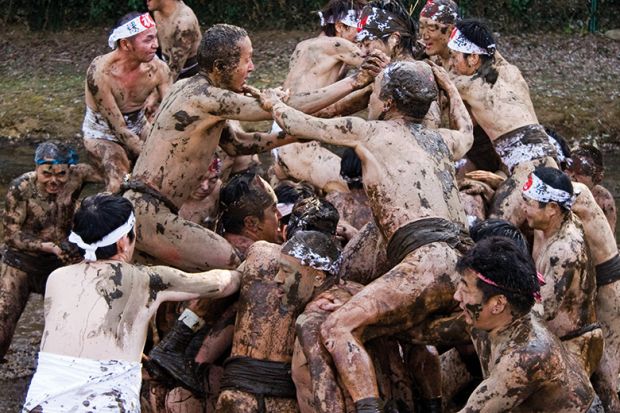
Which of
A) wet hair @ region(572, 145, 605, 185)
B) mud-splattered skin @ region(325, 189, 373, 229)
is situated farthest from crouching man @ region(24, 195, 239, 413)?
wet hair @ region(572, 145, 605, 185)

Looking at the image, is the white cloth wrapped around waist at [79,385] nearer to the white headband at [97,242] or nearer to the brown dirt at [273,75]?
the white headband at [97,242]

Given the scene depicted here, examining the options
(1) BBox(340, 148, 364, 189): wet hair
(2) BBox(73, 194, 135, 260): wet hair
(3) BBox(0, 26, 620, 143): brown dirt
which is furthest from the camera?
(3) BBox(0, 26, 620, 143): brown dirt

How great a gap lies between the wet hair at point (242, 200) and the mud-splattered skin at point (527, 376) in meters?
2.50

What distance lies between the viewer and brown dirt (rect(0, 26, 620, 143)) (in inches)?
649

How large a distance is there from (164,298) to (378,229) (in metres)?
1.52

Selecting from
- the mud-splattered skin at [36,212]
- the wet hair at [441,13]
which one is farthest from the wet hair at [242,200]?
the wet hair at [441,13]

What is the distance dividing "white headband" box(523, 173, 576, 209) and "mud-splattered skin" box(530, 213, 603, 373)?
12 cm

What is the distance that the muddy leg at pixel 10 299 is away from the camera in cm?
927

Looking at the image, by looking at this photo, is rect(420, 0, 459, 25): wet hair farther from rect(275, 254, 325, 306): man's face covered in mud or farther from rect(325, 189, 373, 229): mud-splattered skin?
rect(275, 254, 325, 306): man's face covered in mud

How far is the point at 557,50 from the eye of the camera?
1831 centimetres

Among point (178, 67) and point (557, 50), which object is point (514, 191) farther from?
point (557, 50)

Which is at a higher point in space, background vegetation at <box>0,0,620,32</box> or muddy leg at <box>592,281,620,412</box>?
muddy leg at <box>592,281,620,412</box>

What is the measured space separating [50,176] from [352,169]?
2.18 metres

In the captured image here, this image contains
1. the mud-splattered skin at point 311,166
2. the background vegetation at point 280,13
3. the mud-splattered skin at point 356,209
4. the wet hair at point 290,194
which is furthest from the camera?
the background vegetation at point 280,13
